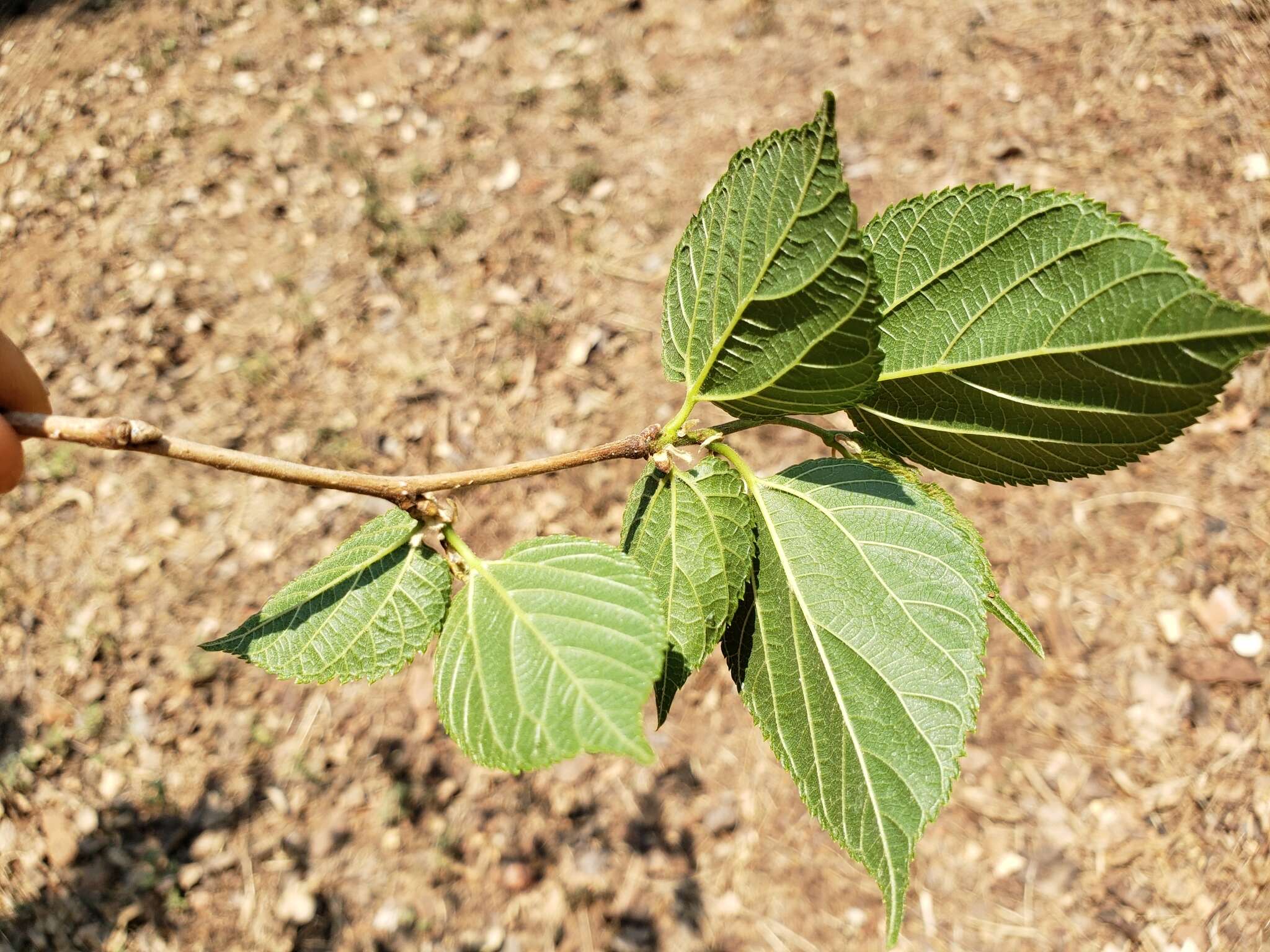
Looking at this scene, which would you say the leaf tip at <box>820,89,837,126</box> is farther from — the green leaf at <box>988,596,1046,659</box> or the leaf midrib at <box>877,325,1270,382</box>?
the green leaf at <box>988,596,1046,659</box>

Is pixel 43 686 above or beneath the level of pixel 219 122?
beneath

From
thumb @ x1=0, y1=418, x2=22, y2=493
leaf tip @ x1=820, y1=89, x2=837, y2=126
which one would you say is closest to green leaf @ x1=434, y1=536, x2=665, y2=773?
leaf tip @ x1=820, y1=89, x2=837, y2=126

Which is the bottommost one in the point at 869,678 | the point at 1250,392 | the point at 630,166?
the point at 1250,392

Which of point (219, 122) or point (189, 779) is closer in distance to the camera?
point (189, 779)

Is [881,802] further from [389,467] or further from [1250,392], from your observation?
[1250,392]

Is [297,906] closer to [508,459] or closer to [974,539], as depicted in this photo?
[508,459]

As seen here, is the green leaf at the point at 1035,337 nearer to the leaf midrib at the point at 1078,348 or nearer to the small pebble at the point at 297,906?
the leaf midrib at the point at 1078,348

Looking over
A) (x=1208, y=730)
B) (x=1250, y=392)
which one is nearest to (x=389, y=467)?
(x=1208, y=730)

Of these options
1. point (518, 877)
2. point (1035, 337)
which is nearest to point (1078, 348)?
point (1035, 337)
